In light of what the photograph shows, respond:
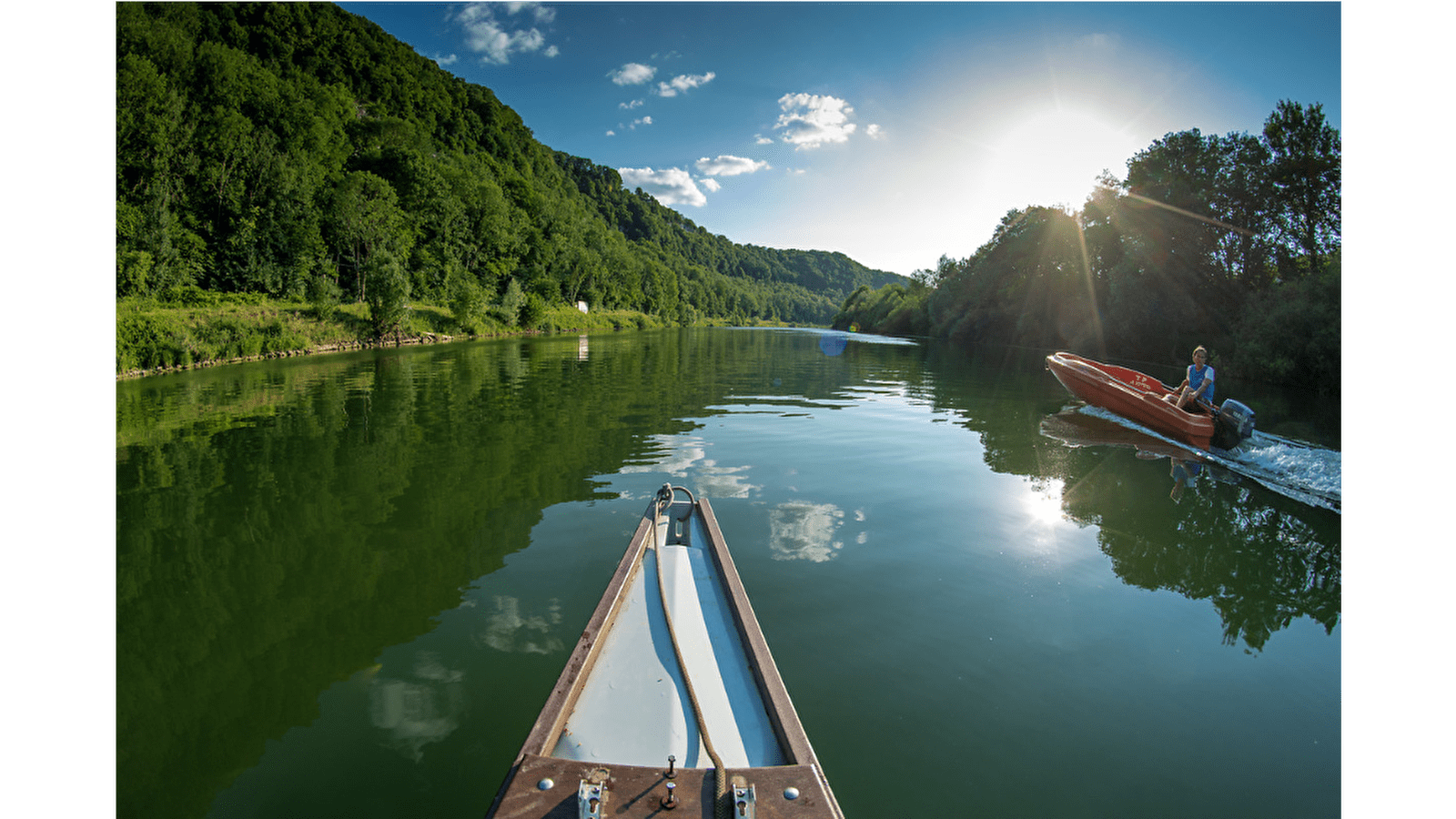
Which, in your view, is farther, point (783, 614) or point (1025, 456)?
point (1025, 456)

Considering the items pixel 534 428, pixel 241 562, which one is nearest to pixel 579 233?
pixel 534 428

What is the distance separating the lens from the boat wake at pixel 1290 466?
29.7 ft

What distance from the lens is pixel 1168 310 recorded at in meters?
29.6

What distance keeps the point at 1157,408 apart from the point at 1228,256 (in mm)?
25008

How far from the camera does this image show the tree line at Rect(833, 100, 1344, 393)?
837 inches

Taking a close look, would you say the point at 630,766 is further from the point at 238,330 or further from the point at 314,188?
the point at 314,188

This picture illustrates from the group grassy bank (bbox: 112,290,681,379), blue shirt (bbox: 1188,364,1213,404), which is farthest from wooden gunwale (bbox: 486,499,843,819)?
grassy bank (bbox: 112,290,681,379)

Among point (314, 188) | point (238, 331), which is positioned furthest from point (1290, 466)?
point (314, 188)

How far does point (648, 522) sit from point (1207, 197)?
37516mm

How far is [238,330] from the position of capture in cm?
2573

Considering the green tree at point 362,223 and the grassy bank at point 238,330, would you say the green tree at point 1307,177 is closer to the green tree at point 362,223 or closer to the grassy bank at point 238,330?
the grassy bank at point 238,330

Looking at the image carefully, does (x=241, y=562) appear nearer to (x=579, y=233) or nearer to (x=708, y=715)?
(x=708, y=715)

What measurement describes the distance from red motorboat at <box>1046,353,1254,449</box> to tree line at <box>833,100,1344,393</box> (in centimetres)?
1008

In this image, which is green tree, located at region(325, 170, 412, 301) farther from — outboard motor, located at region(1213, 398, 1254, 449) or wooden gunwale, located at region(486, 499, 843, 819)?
wooden gunwale, located at region(486, 499, 843, 819)
